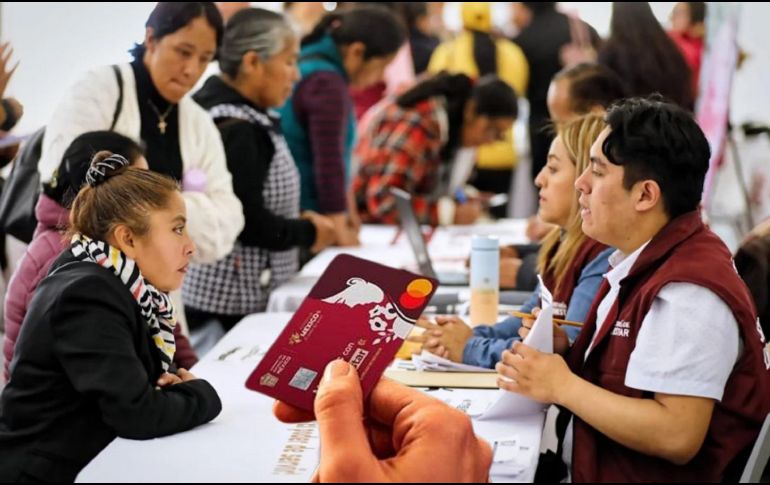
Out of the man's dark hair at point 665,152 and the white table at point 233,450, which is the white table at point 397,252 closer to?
the white table at point 233,450

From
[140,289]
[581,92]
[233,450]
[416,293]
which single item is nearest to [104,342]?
[140,289]

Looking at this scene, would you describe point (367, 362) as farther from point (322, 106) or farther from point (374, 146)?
point (374, 146)

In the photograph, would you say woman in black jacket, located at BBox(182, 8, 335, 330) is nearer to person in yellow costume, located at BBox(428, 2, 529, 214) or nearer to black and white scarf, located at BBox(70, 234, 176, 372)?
black and white scarf, located at BBox(70, 234, 176, 372)

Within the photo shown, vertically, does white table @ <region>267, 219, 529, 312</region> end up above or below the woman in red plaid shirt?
below

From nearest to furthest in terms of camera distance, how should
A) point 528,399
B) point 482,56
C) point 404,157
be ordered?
1. point 528,399
2. point 404,157
3. point 482,56

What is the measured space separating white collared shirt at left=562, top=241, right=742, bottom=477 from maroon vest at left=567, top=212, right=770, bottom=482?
0.03 metres

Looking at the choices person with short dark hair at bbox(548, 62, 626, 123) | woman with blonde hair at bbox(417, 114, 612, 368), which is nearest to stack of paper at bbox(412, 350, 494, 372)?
woman with blonde hair at bbox(417, 114, 612, 368)

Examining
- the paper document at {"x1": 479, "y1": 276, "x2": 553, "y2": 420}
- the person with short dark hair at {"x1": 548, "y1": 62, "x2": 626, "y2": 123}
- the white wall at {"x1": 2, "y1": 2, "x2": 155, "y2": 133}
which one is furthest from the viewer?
the person with short dark hair at {"x1": 548, "y1": 62, "x2": 626, "y2": 123}

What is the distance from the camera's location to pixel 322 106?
382 centimetres

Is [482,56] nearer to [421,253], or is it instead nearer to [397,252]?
[397,252]

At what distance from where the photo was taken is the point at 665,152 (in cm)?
175

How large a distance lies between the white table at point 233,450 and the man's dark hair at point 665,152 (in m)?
0.50

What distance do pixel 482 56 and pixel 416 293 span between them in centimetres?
431

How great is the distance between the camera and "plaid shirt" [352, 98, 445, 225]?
417 cm
